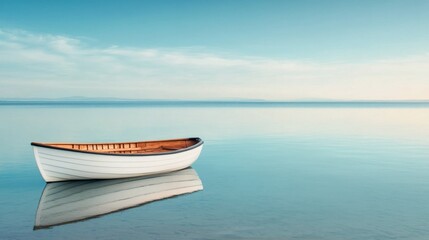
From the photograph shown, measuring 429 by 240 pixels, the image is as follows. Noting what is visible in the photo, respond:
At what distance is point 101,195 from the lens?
1495 cm

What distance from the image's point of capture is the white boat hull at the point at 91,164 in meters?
15.5

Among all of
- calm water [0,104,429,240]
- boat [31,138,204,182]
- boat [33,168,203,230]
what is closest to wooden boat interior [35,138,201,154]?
boat [31,138,204,182]

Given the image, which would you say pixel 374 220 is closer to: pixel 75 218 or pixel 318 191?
pixel 318 191

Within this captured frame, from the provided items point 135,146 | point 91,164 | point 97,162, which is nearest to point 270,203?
point 97,162

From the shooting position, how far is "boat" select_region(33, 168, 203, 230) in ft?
41.2

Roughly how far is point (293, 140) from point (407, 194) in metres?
19.5

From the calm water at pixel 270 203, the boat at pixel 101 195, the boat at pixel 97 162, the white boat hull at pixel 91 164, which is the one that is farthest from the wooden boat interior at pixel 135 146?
the boat at pixel 101 195

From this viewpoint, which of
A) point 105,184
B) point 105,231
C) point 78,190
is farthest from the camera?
point 105,184

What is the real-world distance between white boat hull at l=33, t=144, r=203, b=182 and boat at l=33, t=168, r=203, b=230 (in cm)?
30

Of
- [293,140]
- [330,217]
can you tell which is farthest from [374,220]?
[293,140]

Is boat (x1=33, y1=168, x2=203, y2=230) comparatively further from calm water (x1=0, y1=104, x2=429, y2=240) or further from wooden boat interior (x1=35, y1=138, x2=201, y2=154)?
wooden boat interior (x1=35, y1=138, x2=201, y2=154)

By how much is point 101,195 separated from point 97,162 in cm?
169

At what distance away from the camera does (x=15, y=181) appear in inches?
687

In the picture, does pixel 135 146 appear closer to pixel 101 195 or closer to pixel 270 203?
pixel 101 195
